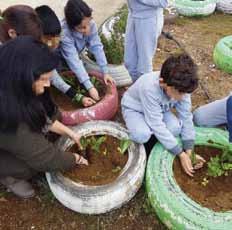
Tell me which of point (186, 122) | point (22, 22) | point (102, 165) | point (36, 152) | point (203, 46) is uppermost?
point (22, 22)

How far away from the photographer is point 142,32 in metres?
3.12

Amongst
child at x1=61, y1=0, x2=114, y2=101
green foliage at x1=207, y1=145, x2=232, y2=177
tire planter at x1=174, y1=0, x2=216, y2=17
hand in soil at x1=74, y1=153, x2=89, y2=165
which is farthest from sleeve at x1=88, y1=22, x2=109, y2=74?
tire planter at x1=174, y1=0, x2=216, y2=17

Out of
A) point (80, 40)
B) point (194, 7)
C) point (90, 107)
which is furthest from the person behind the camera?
point (194, 7)

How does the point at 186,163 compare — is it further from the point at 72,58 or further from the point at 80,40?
the point at 80,40

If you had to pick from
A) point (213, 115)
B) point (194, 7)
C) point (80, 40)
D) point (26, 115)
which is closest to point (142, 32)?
point (80, 40)

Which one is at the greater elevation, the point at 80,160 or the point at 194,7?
the point at 80,160

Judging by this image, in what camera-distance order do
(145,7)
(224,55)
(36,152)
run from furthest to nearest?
(224,55), (145,7), (36,152)

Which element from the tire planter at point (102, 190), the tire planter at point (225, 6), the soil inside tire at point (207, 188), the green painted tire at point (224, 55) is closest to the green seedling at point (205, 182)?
the soil inside tire at point (207, 188)

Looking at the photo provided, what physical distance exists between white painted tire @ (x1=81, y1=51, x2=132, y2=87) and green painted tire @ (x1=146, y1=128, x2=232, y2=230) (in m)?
1.02

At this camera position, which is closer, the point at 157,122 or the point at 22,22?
the point at 22,22

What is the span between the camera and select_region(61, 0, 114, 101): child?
2846 mm

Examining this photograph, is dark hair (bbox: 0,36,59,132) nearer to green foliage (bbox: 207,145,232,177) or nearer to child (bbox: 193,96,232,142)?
green foliage (bbox: 207,145,232,177)

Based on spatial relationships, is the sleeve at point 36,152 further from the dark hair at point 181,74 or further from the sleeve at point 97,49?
the sleeve at point 97,49

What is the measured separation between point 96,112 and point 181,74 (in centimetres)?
78
